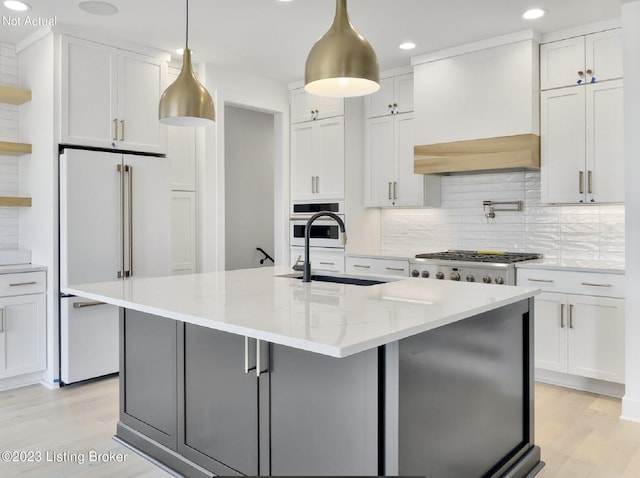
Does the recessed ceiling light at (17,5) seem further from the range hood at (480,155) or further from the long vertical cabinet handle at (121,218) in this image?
the range hood at (480,155)

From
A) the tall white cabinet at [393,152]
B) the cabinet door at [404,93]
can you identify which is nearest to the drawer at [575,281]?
the tall white cabinet at [393,152]

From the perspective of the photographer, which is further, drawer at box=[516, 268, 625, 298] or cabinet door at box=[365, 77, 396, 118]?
cabinet door at box=[365, 77, 396, 118]

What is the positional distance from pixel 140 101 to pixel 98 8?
87cm

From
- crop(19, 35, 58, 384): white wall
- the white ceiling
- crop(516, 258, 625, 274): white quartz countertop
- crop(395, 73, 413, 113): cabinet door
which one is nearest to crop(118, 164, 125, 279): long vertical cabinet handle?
crop(19, 35, 58, 384): white wall

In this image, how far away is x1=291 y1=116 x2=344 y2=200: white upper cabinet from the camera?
518 cm

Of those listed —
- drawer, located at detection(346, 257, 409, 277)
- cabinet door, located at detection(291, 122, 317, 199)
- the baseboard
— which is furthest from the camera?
cabinet door, located at detection(291, 122, 317, 199)

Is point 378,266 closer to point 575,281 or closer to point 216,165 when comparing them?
point 575,281

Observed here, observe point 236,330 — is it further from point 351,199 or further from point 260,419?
point 351,199

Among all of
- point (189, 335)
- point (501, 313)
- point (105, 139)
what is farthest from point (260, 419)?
point (105, 139)

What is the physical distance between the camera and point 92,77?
402cm

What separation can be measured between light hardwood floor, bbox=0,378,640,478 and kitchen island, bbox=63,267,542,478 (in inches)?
7.4

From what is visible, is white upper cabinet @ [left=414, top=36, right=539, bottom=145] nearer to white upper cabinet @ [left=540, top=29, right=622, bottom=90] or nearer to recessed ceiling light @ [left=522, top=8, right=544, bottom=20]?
white upper cabinet @ [left=540, top=29, right=622, bottom=90]

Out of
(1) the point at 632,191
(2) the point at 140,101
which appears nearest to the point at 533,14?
(1) the point at 632,191

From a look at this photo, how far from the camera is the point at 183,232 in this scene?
4.86 metres
